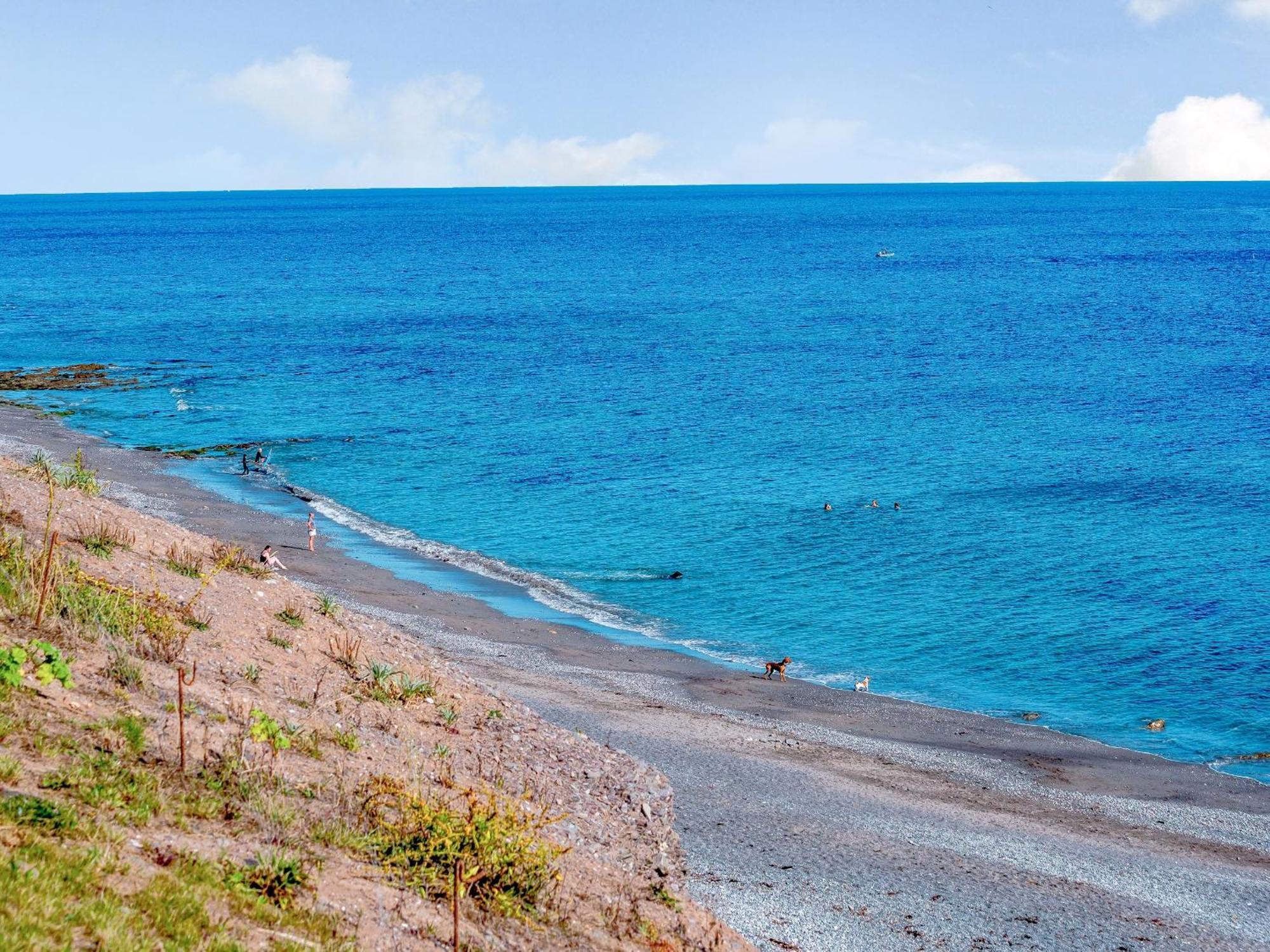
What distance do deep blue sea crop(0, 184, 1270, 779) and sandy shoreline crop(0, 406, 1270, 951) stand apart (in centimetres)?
305

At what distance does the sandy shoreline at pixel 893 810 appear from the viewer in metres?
18.6

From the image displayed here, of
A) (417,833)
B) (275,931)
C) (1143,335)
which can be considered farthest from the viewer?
(1143,335)

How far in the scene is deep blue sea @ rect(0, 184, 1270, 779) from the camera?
37.1 m

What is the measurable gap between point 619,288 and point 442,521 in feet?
297

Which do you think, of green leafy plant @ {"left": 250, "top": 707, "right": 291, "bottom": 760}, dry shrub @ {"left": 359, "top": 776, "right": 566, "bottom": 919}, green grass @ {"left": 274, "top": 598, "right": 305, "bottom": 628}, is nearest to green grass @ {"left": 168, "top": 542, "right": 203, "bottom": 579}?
green grass @ {"left": 274, "top": 598, "right": 305, "bottom": 628}

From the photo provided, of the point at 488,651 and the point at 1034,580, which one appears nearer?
the point at 488,651

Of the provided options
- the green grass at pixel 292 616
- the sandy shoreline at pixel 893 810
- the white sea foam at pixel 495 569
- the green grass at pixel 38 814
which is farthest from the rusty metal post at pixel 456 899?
the white sea foam at pixel 495 569

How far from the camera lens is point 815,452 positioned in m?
60.5

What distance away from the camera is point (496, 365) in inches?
3433

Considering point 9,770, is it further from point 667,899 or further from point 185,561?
point 185,561

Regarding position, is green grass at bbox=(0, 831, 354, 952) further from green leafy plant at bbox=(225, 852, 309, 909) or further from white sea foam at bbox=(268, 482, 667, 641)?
white sea foam at bbox=(268, 482, 667, 641)

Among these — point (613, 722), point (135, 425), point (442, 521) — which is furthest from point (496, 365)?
point (613, 722)

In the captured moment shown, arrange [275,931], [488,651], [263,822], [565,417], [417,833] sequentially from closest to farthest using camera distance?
[275,931], [263,822], [417,833], [488,651], [565,417]

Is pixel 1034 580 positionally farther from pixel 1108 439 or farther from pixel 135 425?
pixel 135 425
